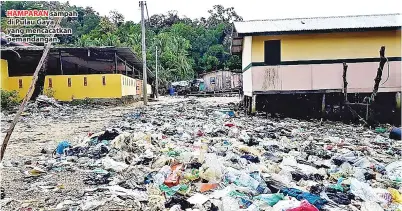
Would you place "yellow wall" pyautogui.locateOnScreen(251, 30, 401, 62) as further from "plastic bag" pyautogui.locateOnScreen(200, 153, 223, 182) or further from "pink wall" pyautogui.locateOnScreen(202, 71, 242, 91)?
"pink wall" pyautogui.locateOnScreen(202, 71, 242, 91)

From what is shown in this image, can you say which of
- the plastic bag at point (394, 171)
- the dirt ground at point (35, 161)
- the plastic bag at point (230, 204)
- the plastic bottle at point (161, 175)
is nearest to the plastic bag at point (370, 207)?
the plastic bag at point (230, 204)

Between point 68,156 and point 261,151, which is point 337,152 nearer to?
point 261,151

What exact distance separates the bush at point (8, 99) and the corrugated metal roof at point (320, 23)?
941 cm

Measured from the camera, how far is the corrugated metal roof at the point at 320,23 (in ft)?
37.8

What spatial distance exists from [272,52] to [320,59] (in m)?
1.49

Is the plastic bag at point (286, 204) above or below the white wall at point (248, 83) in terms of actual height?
below

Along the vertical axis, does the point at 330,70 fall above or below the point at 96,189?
above

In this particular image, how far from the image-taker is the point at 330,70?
38.4 feet

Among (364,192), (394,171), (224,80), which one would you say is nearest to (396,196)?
(364,192)

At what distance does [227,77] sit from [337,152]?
30528 mm

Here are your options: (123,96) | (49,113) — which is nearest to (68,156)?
(49,113)

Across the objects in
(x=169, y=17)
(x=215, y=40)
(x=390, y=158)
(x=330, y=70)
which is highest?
(x=169, y=17)

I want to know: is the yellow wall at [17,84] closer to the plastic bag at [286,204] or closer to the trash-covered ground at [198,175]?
the trash-covered ground at [198,175]

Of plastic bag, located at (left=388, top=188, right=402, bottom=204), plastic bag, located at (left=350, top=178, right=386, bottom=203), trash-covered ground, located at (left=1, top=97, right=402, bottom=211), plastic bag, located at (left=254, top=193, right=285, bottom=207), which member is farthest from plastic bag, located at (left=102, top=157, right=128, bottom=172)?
plastic bag, located at (left=388, top=188, right=402, bottom=204)
